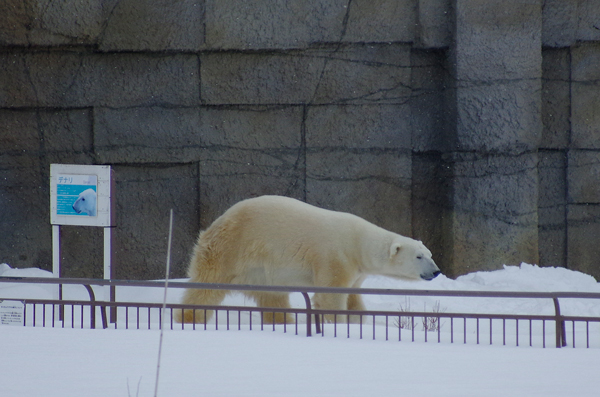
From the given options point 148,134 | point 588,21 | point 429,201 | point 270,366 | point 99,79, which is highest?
point 588,21

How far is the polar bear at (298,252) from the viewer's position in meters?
4.79

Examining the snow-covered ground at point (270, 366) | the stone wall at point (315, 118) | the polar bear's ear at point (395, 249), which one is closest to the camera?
the snow-covered ground at point (270, 366)

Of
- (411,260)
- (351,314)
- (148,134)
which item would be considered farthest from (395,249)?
(148,134)

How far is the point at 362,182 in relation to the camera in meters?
6.96

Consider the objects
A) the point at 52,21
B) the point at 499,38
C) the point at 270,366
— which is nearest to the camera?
the point at 270,366

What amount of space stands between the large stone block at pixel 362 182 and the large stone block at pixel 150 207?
1233 mm

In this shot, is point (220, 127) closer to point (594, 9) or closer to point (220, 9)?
point (220, 9)

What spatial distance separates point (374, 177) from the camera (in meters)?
6.98

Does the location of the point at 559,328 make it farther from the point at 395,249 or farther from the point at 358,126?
the point at 358,126

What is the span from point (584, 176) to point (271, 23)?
3584 millimetres

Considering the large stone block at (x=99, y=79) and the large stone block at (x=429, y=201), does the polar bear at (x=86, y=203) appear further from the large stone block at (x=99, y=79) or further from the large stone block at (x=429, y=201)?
the large stone block at (x=429, y=201)

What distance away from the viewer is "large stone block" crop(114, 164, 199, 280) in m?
6.98

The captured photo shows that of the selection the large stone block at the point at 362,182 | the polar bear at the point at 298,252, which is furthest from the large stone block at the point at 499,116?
the polar bear at the point at 298,252

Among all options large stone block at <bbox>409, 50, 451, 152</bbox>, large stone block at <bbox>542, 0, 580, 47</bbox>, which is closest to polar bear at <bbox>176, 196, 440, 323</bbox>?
large stone block at <bbox>409, 50, 451, 152</bbox>
